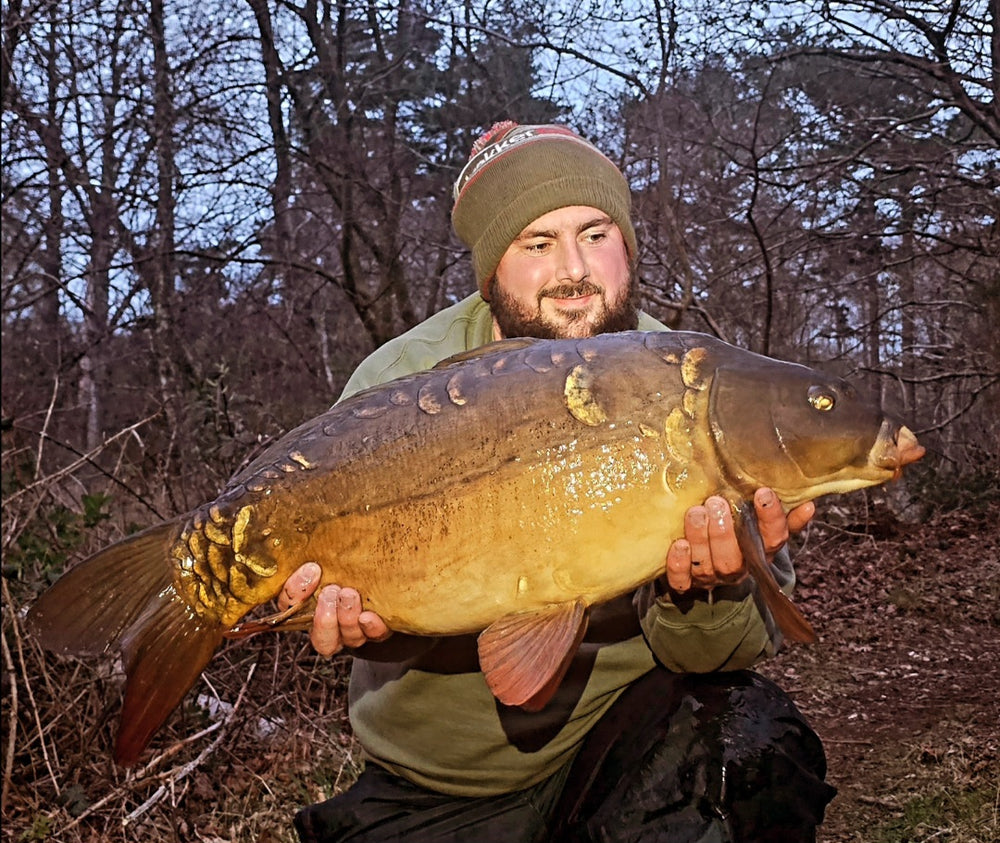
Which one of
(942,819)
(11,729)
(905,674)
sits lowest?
(905,674)

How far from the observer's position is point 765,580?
1.42 m

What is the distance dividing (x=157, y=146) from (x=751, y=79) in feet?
15.2

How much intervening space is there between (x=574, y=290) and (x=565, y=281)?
34 millimetres

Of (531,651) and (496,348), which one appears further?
(496,348)

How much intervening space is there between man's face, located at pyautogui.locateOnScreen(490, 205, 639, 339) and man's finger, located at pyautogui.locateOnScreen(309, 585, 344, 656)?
100 cm

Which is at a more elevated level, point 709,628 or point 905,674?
point 709,628

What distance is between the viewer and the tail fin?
60.1 inches

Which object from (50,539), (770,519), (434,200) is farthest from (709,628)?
(434,200)

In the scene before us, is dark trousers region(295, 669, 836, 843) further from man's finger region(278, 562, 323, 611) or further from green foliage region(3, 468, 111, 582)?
green foliage region(3, 468, 111, 582)

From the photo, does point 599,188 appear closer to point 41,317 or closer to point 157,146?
point 157,146

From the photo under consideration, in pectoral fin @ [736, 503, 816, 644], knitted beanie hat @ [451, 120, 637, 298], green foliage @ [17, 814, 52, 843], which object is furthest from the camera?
green foliage @ [17, 814, 52, 843]

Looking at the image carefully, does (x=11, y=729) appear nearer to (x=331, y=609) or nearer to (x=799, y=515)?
(x=331, y=609)

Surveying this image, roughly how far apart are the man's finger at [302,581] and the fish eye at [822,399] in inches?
32.7

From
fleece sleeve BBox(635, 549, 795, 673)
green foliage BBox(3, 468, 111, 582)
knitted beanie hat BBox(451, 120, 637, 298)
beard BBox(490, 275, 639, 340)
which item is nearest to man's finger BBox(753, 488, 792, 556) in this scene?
fleece sleeve BBox(635, 549, 795, 673)
